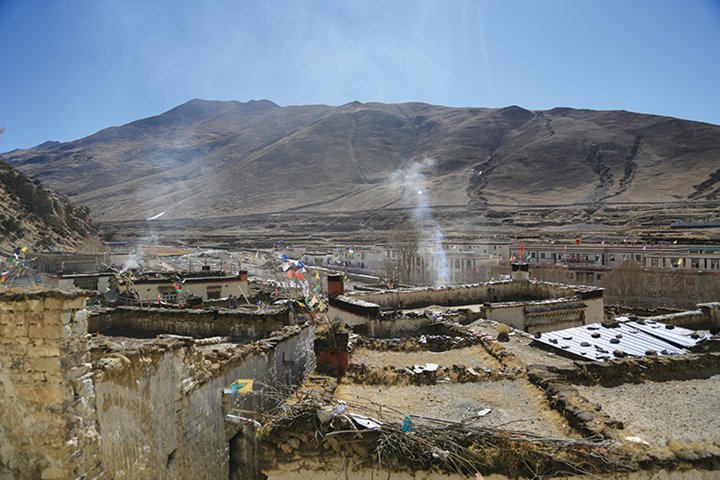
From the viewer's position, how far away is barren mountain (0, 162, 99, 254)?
43.8 meters

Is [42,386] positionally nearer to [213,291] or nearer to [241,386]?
[241,386]

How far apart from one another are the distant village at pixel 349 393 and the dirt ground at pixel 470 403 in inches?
1.9

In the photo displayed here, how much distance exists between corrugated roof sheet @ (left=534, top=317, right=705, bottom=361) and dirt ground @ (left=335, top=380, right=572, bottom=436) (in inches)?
161

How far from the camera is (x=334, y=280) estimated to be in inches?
675

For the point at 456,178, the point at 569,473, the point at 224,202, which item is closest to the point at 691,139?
the point at 456,178

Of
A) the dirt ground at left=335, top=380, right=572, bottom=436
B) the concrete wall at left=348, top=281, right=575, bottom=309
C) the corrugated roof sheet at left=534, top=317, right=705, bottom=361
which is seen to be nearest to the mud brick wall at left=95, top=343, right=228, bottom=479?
the dirt ground at left=335, top=380, right=572, bottom=436

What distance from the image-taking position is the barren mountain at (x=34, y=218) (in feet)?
144

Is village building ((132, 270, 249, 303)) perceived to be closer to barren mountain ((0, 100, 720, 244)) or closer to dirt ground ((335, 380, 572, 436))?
dirt ground ((335, 380, 572, 436))

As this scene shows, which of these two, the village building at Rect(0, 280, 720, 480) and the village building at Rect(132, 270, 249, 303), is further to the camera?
the village building at Rect(132, 270, 249, 303)

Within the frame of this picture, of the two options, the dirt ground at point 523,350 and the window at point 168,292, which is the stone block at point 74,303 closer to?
the dirt ground at point 523,350

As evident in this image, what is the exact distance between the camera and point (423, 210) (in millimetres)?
124062

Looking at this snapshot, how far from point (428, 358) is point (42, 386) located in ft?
29.7

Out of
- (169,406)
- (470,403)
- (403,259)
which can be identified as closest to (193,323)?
(169,406)

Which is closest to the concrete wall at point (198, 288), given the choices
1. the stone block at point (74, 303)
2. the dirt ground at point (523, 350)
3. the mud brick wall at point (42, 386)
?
the dirt ground at point (523, 350)
